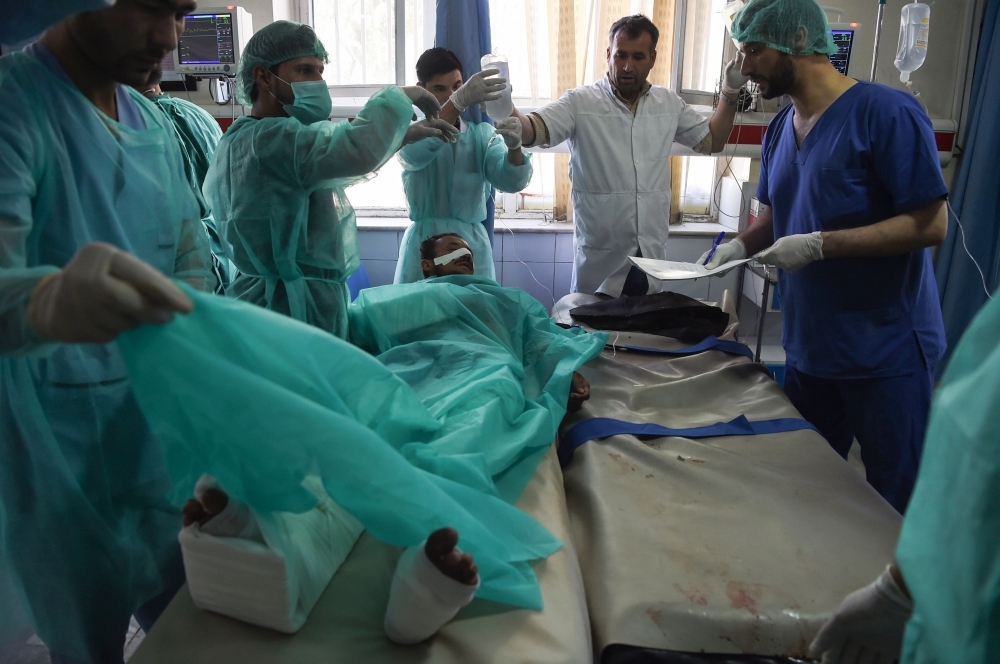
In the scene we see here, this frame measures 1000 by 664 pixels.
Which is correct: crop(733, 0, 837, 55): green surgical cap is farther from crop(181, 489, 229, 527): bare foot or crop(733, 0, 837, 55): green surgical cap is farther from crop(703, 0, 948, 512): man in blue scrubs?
crop(181, 489, 229, 527): bare foot

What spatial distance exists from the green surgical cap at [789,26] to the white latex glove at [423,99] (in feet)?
2.93

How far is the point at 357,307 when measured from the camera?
194 centimetres

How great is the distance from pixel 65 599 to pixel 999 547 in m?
1.34

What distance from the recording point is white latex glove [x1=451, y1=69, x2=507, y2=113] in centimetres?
229

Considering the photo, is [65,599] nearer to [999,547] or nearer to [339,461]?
[339,461]

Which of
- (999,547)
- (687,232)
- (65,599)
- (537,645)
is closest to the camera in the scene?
(999,547)

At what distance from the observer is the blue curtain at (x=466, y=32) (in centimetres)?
286

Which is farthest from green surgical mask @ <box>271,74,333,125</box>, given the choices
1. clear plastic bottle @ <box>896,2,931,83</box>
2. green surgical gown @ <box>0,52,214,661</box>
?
clear plastic bottle @ <box>896,2,931,83</box>

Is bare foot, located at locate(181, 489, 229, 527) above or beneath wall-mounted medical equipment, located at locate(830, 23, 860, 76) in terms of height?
beneath

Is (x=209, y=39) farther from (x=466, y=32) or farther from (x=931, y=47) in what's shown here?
(x=931, y=47)

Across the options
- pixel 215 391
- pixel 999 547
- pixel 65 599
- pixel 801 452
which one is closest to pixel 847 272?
pixel 801 452

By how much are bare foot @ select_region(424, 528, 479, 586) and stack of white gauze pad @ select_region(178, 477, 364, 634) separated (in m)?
0.20

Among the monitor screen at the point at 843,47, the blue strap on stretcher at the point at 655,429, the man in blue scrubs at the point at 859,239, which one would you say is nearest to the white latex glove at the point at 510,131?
the man in blue scrubs at the point at 859,239

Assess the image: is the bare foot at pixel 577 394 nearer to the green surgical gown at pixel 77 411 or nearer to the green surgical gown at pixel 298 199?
the green surgical gown at pixel 298 199
